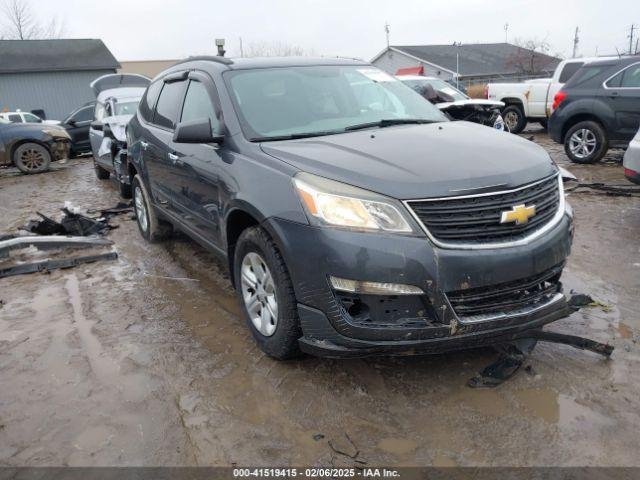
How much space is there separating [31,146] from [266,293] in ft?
39.5

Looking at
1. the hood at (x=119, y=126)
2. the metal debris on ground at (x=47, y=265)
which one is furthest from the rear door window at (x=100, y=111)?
the metal debris on ground at (x=47, y=265)

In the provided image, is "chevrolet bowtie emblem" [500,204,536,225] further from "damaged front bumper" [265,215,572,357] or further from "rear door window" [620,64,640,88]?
"rear door window" [620,64,640,88]

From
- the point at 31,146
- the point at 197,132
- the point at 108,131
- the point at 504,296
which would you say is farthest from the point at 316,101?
the point at 31,146

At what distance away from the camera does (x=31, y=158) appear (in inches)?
510

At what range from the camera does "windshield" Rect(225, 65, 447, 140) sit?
360cm

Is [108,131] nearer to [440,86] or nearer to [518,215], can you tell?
[518,215]

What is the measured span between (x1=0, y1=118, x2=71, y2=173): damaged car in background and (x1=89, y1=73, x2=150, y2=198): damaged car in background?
9.21ft

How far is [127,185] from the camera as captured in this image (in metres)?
6.94

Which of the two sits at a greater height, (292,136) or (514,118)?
(292,136)

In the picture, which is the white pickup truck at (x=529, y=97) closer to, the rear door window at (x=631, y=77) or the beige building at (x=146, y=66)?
the rear door window at (x=631, y=77)

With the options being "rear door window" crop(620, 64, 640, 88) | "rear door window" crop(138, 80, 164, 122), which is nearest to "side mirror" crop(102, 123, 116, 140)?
"rear door window" crop(138, 80, 164, 122)

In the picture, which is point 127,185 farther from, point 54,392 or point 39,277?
point 54,392

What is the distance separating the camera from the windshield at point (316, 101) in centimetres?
360

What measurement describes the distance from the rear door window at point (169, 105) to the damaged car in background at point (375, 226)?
0.93 metres
